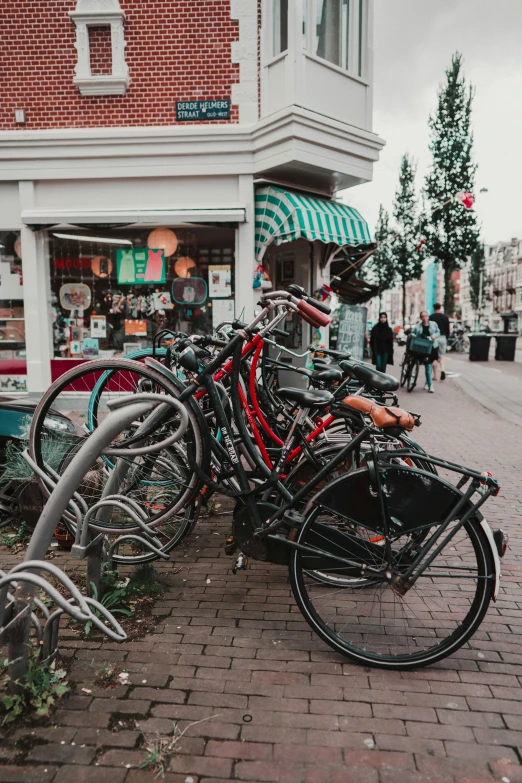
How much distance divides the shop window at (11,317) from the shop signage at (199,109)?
3308 mm

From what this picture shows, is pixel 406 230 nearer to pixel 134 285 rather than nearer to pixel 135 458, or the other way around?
pixel 134 285

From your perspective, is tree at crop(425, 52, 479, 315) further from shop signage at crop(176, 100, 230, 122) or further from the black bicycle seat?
the black bicycle seat

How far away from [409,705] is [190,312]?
7642 mm

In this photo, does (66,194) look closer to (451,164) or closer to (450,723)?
(450,723)

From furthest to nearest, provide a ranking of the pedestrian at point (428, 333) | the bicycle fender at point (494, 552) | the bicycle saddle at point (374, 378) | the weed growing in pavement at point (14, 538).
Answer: the pedestrian at point (428, 333), the weed growing in pavement at point (14, 538), the bicycle saddle at point (374, 378), the bicycle fender at point (494, 552)

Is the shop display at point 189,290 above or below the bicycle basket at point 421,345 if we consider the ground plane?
above

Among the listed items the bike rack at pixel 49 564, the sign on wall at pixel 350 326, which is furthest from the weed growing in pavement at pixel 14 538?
the sign on wall at pixel 350 326

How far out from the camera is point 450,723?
2.31m

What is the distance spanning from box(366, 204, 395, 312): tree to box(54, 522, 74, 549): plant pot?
110 ft

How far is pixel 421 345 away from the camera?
12.6 meters

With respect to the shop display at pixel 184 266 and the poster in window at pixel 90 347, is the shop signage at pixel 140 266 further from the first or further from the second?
the poster in window at pixel 90 347

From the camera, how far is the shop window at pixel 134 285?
30.0ft

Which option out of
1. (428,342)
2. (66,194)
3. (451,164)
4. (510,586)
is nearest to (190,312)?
(66,194)

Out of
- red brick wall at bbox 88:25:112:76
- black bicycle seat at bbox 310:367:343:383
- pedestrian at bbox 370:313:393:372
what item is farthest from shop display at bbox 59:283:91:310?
pedestrian at bbox 370:313:393:372
